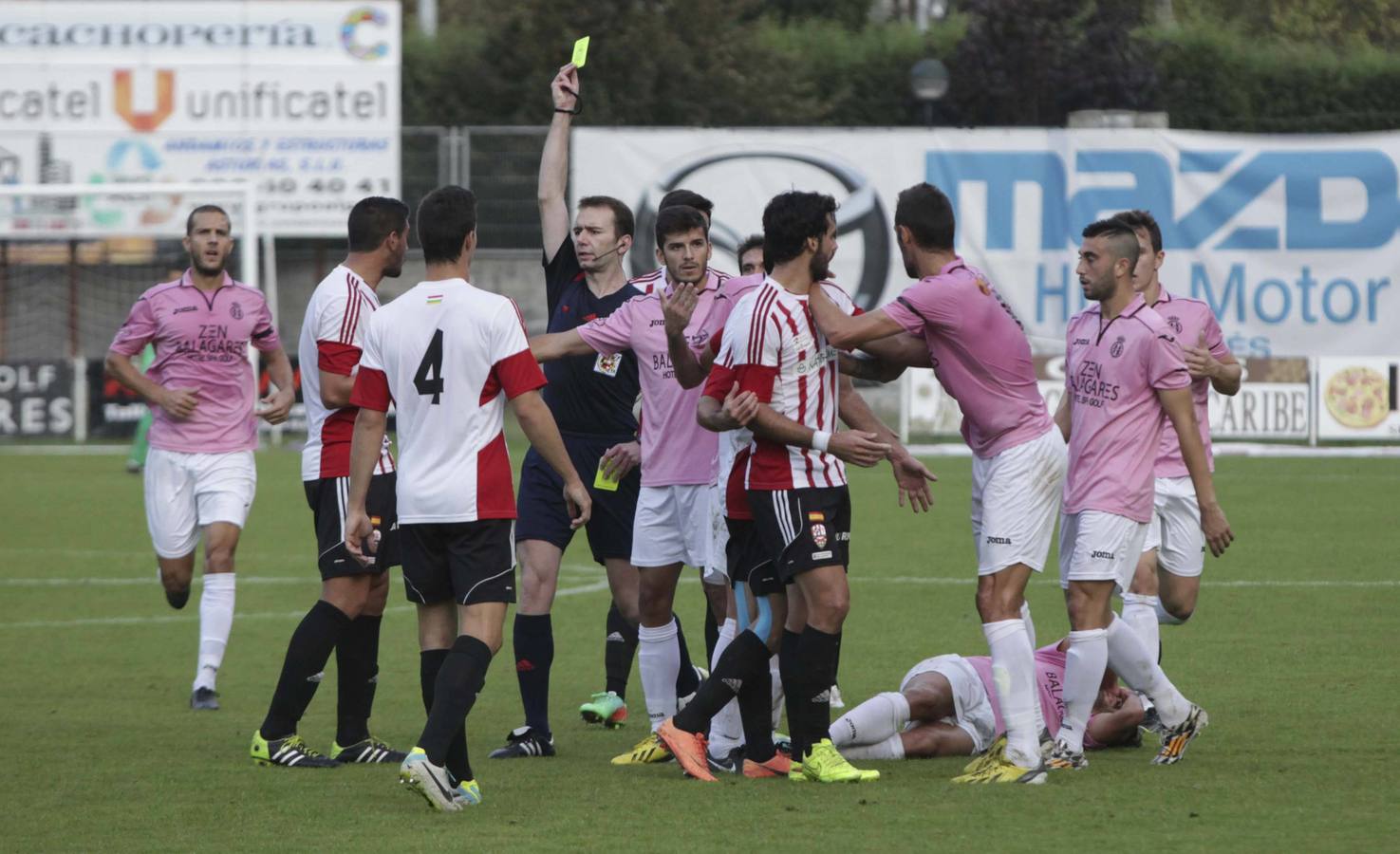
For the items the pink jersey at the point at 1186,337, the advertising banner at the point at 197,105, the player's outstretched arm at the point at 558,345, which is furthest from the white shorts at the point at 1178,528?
the advertising banner at the point at 197,105

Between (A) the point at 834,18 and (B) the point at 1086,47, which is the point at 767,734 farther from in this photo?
(A) the point at 834,18

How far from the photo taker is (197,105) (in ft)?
103

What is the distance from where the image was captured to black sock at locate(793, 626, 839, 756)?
23.4ft

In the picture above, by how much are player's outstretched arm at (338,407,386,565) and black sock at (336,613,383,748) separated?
1.13 metres

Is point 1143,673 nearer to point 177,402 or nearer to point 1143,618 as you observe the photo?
point 1143,618

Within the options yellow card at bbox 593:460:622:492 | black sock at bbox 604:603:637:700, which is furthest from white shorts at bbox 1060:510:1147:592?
black sock at bbox 604:603:637:700

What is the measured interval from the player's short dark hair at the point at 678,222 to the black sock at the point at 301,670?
2061 mm

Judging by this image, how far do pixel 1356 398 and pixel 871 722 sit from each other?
18374mm

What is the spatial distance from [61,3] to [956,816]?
2934 centimetres

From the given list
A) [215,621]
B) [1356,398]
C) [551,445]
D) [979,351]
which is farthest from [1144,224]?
[1356,398]

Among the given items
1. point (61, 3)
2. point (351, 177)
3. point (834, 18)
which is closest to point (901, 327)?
point (351, 177)

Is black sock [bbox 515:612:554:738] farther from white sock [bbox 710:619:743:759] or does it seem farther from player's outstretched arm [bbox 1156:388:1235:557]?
player's outstretched arm [bbox 1156:388:1235:557]

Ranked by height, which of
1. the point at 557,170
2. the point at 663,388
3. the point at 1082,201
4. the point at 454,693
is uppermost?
the point at 1082,201

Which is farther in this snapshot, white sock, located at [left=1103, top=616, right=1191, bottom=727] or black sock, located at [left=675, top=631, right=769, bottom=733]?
white sock, located at [left=1103, top=616, right=1191, bottom=727]
